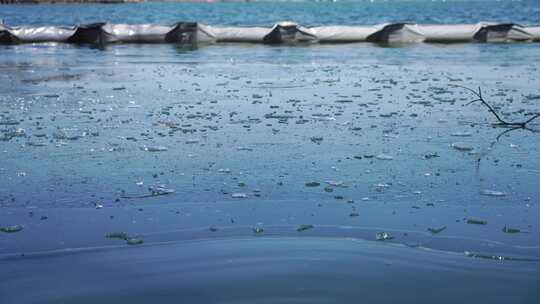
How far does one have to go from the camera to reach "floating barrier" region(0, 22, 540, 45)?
21.1m

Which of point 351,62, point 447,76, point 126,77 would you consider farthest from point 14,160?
point 351,62

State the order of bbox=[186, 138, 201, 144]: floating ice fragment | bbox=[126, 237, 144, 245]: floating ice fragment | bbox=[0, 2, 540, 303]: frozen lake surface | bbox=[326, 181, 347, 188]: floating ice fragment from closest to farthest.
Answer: bbox=[0, 2, 540, 303]: frozen lake surface < bbox=[126, 237, 144, 245]: floating ice fragment < bbox=[326, 181, 347, 188]: floating ice fragment < bbox=[186, 138, 201, 144]: floating ice fragment

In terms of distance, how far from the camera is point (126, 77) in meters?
13.0

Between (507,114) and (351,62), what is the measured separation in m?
6.97

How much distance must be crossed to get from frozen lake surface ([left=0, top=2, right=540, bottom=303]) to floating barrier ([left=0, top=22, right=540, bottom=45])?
10.1 m

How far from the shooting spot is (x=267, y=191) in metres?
5.50

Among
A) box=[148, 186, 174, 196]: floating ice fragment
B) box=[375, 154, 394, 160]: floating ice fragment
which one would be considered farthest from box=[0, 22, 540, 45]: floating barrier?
box=[148, 186, 174, 196]: floating ice fragment

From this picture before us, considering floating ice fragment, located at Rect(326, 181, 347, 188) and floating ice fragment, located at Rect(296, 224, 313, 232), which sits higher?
floating ice fragment, located at Rect(326, 181, 347, 188)

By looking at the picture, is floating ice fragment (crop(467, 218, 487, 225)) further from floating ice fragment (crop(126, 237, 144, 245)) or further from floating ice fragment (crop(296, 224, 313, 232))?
floating ice fragment (crop(126, 237, 144, 245))

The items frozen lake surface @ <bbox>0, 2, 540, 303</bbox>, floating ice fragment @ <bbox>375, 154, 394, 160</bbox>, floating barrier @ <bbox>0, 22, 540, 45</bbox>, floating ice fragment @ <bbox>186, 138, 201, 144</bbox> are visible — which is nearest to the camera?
frozen lake surface @ <bbox>0, 2, 540, 303</bbox>

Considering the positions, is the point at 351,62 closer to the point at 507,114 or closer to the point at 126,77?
the point at 126,77

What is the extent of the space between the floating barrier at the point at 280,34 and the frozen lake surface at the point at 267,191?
10.1 m

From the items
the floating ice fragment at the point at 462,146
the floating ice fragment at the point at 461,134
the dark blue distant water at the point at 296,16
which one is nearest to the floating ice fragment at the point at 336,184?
the floating ice fragment at the point at 462,146

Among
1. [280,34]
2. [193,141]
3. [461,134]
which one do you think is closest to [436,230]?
[461,134]
